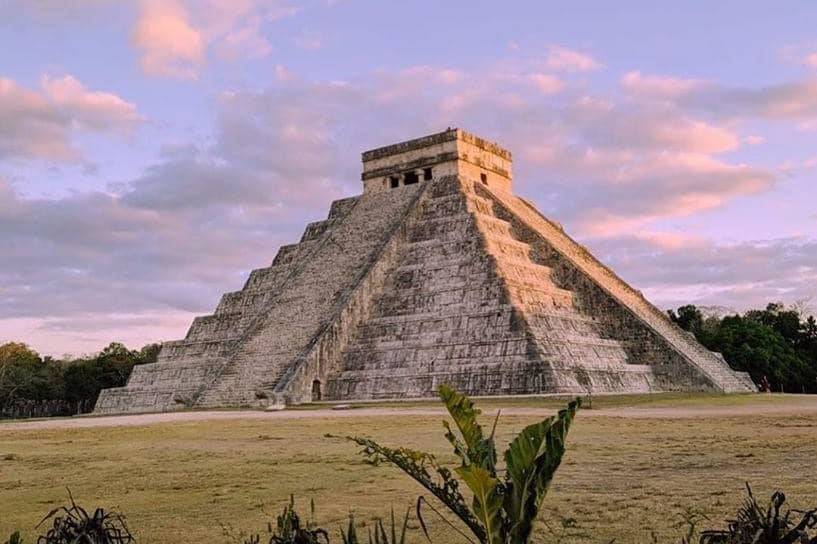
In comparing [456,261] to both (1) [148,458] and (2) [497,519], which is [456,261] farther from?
(2) [497,519]

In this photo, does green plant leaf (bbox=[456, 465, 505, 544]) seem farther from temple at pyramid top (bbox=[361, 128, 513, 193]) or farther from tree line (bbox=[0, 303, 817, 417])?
tree line (bbox=[0, 303, 817, 417])

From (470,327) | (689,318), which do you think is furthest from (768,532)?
(689,318)

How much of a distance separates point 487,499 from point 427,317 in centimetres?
2260

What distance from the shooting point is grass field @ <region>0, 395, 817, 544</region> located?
17.9 feet

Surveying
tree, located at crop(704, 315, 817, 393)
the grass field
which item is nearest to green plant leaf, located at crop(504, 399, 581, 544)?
the grass field

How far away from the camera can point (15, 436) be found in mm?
15656

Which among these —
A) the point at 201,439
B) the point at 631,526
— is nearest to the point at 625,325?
the point at 201,439

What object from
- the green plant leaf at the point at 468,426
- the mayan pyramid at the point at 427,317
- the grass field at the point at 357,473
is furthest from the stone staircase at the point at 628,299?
the green plant leaf at the point at 468,426

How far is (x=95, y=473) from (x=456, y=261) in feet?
60.8

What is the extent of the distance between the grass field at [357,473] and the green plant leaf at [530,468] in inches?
97.6

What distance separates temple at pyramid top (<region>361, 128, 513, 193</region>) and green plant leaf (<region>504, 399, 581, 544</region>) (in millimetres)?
29222

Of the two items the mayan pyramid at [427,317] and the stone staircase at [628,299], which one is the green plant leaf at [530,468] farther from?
the stone staircase at [628,299]

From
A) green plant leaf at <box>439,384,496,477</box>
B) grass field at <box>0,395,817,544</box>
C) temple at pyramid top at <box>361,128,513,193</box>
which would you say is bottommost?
grass field at <box>0,395,817,544</box>

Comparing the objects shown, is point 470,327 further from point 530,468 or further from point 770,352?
point 530,468
